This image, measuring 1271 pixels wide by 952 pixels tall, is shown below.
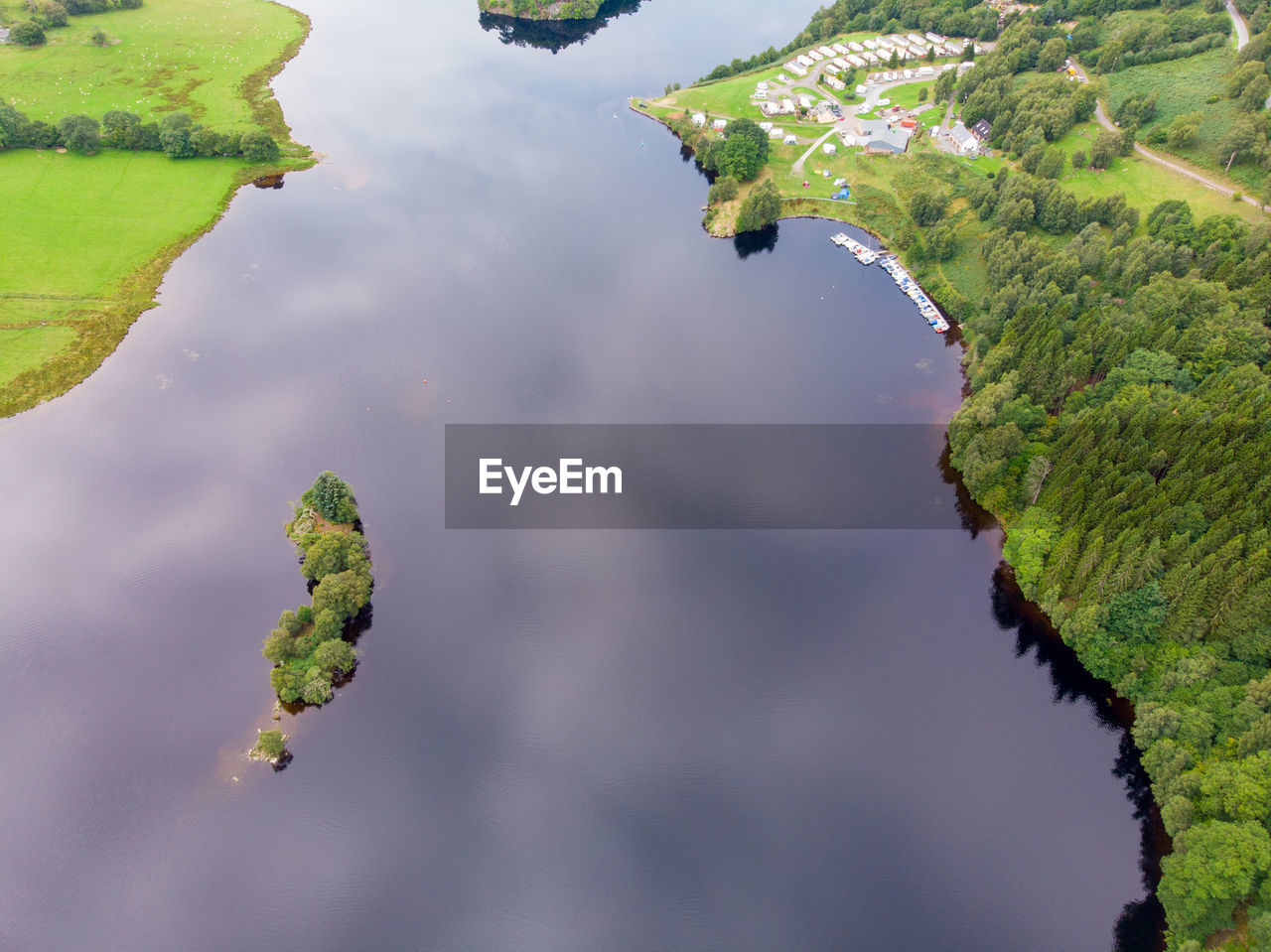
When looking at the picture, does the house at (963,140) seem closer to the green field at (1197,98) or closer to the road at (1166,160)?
the road at (1166,160)

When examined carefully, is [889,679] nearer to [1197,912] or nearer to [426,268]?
[1197,912]

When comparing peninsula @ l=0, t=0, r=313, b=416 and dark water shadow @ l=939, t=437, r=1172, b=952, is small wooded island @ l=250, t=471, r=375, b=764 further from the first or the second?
dark water shadow @ l=939, t=437, r=1172, b=952

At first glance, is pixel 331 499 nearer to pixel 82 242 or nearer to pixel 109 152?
pixel 82 242

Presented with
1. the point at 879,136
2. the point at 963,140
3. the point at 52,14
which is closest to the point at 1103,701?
the point at 963,140

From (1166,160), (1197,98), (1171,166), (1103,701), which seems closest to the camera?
(1103,701)

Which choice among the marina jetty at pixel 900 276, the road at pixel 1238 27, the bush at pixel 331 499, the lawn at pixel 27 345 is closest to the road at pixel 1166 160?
the road at pixel 1238 27

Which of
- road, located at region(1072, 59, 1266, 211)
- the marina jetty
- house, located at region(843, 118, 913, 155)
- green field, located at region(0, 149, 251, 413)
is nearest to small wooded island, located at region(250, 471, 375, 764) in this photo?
green field, located at region(0, 149, 251, 413)
